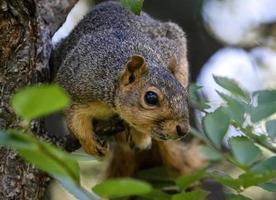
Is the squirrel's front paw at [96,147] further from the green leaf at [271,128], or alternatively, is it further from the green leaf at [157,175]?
the green leaf at [271,128]

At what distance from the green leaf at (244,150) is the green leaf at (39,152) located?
0.22 m

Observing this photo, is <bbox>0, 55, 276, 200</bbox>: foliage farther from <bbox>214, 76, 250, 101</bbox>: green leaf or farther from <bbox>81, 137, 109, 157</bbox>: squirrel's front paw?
<bbox>81, 137, 109, 157</bbox>: squirrel's front paw

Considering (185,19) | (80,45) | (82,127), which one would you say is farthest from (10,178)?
(185,19)

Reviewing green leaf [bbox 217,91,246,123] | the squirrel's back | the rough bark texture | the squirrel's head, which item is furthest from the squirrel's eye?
green leaf [bbox 217,91,246,123]

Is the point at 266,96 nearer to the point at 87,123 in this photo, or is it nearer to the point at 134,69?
the point at 134,69

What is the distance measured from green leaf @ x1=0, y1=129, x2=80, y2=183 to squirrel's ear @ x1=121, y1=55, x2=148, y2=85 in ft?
3.09

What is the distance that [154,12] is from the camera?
8.57 ft

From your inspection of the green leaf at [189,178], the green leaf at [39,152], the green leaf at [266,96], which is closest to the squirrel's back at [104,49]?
the green leaf at [266,96]

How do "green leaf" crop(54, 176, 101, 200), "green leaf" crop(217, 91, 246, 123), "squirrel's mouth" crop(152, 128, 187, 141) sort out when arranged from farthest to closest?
"squirrel's mouth" crop(152, 128, 187, 141) < "green leaf" crop(217, 91, 246, 123) < "green leaf" crop(54, 176, 101, 200)

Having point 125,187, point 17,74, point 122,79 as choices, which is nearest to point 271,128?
point 125,187

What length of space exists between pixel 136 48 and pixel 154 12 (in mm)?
1049

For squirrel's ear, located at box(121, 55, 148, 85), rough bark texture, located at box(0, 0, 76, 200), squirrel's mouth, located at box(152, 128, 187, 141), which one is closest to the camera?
rough bark texture, located at box(0, 0, 76, 200)

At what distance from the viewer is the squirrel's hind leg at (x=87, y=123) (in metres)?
1.44

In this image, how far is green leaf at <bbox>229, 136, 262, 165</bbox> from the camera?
599 millimetres
